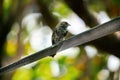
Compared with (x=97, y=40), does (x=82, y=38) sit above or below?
below

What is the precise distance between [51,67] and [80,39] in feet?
7.38

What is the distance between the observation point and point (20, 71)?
288cm

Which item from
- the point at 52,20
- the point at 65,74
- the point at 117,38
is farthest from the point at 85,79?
the point at 117,38

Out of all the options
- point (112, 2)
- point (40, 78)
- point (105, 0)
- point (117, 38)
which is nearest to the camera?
point (117, 38)

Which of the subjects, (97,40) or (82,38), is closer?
(82,38)

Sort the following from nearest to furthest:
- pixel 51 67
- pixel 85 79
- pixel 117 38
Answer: pixel 117 38, pixel 85 79, pixel 51 67

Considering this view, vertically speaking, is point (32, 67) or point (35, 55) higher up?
point (32, 67)

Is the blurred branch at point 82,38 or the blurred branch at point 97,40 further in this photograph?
the blurred branch at point 97,40

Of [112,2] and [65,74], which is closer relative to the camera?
[112,2]

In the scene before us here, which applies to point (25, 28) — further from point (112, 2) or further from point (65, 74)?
point (112, 2)

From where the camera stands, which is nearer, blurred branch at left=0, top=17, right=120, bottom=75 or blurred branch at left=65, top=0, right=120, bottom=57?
blurred branch at left=0, top=17, right=120, bottom=75

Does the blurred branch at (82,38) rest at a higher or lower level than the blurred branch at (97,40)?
lower

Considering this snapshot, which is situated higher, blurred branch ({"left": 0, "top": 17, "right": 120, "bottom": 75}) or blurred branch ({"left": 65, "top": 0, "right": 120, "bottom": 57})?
blurred branch ({"left": 65, "top": 0, "right": 120, "bottom": 57})

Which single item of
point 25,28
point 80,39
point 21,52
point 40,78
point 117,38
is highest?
point 25,28
